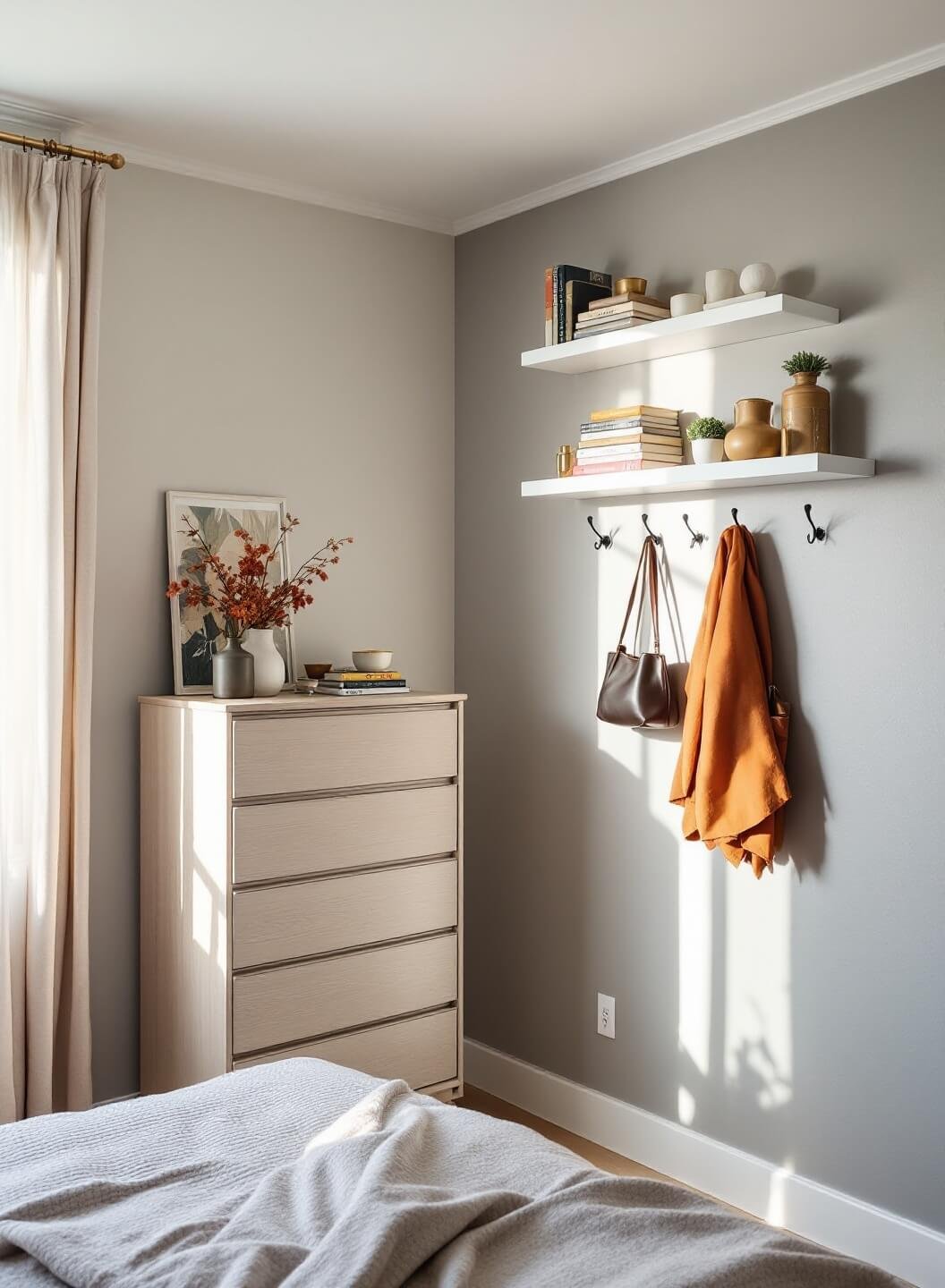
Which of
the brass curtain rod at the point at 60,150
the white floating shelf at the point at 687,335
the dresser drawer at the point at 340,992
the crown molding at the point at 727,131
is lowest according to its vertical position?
the dresser drawer at the point at 340,992

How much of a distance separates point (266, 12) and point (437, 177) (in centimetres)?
101

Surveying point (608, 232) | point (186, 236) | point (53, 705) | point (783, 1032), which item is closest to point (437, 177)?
point (608, 232)

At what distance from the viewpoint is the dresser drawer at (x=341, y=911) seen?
2891mm

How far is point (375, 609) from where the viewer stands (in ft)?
12.0

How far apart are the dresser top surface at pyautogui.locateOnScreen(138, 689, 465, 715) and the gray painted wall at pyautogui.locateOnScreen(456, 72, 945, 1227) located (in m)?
0.50

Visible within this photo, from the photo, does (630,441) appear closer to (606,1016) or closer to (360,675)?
(360,675)

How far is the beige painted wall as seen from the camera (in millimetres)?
3145

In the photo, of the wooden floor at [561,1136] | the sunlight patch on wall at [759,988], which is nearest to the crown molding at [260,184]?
the sunlight patch on wall at [759,988]

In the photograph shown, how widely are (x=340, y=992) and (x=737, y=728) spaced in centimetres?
121

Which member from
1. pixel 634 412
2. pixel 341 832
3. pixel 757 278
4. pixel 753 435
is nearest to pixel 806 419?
pixel 753 435

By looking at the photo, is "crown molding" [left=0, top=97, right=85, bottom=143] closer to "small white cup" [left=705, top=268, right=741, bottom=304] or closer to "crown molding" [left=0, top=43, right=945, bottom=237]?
"crown molding" [left=0, top=43, right=945, bottom=237]

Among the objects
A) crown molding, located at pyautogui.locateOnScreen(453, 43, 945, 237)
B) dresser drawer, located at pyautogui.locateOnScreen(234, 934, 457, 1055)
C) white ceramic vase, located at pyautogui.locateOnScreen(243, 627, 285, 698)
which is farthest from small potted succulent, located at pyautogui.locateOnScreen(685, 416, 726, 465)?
dresser drawer, located at pyautogui.locateOnScreen(234, 934, 457, 1055)

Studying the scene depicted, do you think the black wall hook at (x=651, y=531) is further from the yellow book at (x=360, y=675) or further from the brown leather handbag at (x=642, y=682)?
the yellow book at (x=360, y=675)

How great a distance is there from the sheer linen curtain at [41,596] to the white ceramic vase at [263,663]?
1.33ft
